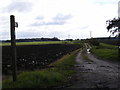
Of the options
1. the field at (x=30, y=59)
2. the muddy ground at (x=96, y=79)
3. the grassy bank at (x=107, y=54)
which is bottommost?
the field at (x=30, y=59)

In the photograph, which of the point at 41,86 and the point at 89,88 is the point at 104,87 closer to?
the point at 89,88

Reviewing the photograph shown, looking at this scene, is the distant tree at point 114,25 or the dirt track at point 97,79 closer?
the dirt track at point 97,79

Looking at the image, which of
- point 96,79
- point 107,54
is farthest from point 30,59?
point 96,79

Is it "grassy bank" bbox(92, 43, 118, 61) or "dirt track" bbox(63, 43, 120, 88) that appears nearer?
"dirt track" bbox(63, 43, 120, 88)

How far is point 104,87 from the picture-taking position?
11.6m

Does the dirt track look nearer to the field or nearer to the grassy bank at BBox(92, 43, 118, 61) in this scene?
the field

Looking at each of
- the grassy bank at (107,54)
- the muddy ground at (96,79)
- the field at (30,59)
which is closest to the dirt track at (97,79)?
the muddy ground at (96,79)

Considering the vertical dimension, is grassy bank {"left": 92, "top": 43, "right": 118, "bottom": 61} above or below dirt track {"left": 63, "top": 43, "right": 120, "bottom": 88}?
→ below

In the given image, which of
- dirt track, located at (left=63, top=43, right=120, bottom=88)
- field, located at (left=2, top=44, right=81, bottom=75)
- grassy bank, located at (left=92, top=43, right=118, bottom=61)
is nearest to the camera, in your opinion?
dirt track, located at (left=63, top=43, right=120, bottom=88)

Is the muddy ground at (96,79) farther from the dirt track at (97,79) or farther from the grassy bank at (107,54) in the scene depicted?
the grassy bank at (107,54)

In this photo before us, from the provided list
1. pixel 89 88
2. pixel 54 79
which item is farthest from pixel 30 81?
pixel 89 88

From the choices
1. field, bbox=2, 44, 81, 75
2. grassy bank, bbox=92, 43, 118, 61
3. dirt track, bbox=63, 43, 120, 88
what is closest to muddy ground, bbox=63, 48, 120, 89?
dirt track, bbox=63, 43, 120, 88

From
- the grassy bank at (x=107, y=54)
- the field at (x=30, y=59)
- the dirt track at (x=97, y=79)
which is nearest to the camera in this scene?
the dirt track at (x=97, y=79)

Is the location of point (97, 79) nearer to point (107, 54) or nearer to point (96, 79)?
point (96, 79)
